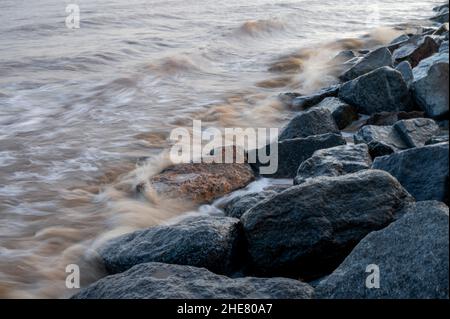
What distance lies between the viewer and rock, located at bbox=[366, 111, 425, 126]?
5695 mm

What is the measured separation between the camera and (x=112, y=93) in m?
9.27

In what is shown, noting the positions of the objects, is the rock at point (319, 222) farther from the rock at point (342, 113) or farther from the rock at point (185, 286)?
the rock at point (342, 113)

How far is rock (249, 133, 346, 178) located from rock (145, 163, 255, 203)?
296 millimetres

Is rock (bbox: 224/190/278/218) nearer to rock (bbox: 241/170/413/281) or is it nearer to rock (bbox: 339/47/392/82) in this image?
rock (bbox: 241/170/413/281)

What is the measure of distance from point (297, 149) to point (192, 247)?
84.4 inches

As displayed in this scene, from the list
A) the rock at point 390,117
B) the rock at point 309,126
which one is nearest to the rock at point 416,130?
the rock at point 390,117

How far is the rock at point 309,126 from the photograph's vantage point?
18.6 ft

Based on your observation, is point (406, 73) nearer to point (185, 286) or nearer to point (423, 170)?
point (423, 170)

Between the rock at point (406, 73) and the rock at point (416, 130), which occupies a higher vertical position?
the rock at point (406, 73)

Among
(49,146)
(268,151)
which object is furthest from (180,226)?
(49,146)

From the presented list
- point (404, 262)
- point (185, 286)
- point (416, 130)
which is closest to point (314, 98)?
point (416, 130)

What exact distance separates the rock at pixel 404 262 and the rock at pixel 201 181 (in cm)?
249

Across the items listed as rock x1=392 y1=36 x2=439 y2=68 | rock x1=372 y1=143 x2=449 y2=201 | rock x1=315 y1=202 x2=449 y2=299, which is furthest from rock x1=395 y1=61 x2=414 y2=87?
rock x1=315 y1=202 x2=449 y2=299
